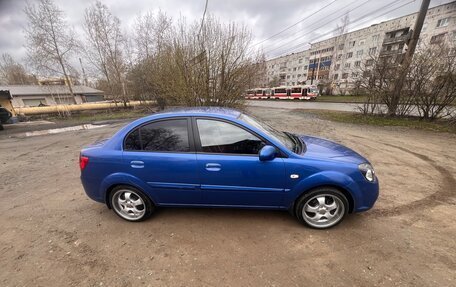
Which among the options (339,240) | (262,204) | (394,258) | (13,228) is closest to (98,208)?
(13,228)

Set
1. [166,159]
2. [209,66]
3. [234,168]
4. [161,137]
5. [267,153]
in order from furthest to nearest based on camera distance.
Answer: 1. [209,66]
2. [161,137]
3. [166,159]
4. [234,168]
5. [267,153]

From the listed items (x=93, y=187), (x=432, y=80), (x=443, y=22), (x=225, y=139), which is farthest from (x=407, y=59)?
(x=443, y=22)

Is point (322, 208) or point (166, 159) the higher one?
point (166, 159)

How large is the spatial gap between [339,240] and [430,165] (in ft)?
14.5

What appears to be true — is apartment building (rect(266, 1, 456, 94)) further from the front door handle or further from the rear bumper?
the rear bumper

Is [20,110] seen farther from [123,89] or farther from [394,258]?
[394,258]

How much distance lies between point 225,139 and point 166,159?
2.79 feet

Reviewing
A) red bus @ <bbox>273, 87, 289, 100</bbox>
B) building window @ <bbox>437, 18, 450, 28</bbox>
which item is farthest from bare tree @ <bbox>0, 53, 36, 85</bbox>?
building window @ <bbox>437, 18, 450, 28</bbox>

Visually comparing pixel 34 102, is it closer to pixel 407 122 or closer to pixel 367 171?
pixel 367 171

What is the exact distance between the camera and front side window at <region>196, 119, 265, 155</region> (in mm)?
2662

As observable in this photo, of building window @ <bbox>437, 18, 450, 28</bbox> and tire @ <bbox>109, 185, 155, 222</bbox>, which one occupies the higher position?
building window @ <bbox>437, 18, 450, 28</bbox>

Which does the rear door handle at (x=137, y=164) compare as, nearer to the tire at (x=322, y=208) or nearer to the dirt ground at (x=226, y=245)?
the dirt ground at (x=226, y=245)

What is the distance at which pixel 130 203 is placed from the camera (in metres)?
2.98

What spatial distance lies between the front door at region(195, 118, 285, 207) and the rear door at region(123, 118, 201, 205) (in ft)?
0.51
